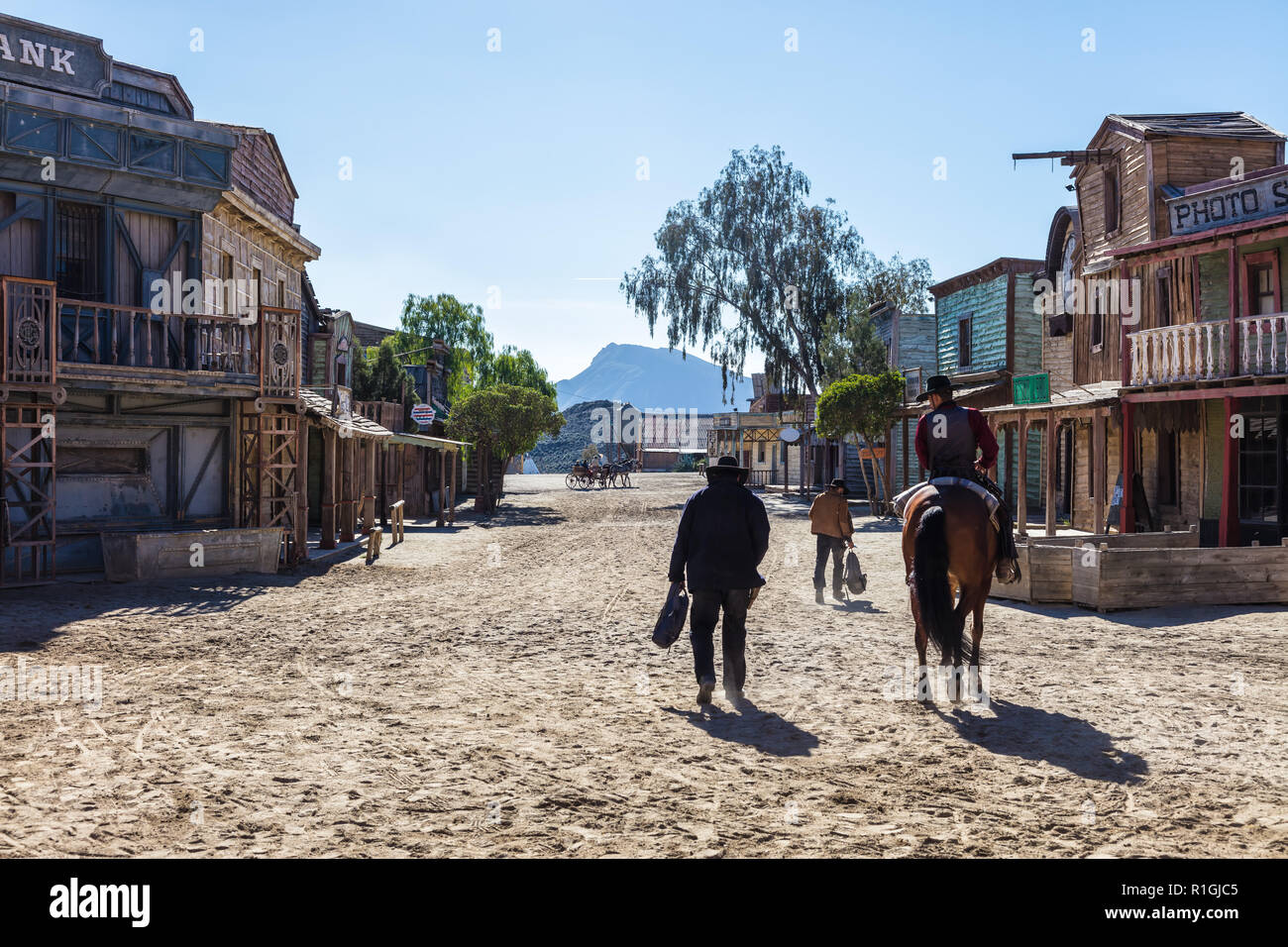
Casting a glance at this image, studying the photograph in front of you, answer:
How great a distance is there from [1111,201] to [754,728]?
18962mm

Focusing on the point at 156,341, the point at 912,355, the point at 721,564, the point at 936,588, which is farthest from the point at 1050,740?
the point at 912,355

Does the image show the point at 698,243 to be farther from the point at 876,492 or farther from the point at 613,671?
the point at 613,671

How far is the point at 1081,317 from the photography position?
22641mm

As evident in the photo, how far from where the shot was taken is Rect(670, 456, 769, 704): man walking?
683 centimetres

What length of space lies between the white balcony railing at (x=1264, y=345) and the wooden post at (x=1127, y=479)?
2.13m

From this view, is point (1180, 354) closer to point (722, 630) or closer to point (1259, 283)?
point (1259, 283)

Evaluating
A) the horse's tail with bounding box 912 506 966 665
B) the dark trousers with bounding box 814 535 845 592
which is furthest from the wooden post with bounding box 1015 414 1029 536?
the horse's tail with bounding box 912 506 966 665

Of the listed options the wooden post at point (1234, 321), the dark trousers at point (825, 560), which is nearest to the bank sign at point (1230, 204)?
the wooden post at point (1234, 321)

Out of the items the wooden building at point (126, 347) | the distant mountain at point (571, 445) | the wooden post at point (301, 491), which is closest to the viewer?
the wooden building at point (126, 347)

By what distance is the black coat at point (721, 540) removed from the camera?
682 centimetres

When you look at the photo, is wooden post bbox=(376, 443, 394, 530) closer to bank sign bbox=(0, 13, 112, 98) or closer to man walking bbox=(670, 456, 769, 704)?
bank sign bbox=(0, 13, 112, 98)

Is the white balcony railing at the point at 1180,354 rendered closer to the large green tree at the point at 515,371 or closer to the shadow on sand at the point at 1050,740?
the shadow on sand at the point at 1050,740
